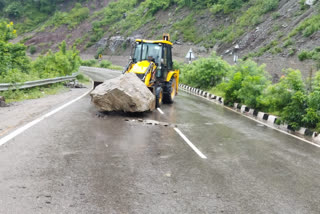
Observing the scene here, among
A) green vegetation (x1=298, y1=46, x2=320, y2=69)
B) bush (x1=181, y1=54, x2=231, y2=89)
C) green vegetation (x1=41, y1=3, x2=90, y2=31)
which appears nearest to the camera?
bush (x1=181, y1=54, x2=231, y2=89)

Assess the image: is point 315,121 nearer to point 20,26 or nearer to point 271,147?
point 271,147

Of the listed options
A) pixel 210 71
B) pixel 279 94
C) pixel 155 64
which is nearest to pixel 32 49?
pixel 210 71

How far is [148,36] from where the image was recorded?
6606 cm

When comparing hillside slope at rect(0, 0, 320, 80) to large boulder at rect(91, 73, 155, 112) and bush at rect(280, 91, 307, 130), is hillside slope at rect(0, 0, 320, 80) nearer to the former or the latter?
bush at rect(280, 91, 307, 130)

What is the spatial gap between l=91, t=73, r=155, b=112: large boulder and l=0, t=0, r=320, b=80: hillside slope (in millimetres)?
16425

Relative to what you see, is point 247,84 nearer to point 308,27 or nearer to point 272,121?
point 272,121

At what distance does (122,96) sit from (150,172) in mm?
5886

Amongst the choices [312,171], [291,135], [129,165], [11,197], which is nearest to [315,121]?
[291,135]

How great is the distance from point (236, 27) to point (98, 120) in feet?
150

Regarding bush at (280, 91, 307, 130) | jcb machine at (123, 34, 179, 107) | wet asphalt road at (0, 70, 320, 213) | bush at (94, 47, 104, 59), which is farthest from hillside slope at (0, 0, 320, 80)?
wet asphalt road at (0, 70, 320, 213)

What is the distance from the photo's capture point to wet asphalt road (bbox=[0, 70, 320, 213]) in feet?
14.2

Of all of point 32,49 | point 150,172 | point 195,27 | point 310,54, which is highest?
point 195,27

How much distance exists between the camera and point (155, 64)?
15.3 metres

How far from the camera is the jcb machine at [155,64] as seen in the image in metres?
14.2
